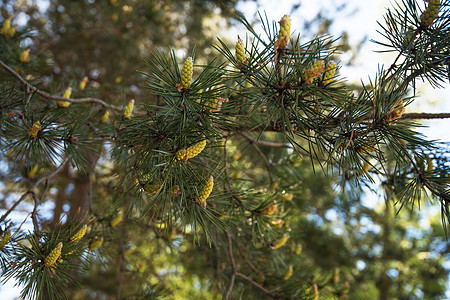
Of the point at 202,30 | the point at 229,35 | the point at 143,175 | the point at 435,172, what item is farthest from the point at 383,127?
the point at 229,35

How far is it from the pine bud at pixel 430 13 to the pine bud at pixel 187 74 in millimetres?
663

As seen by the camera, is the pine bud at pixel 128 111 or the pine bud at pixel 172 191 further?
the pine bud at pixel 128 111

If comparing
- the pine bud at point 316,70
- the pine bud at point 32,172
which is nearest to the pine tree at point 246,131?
the pine bud at point 316,70

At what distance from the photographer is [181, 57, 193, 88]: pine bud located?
0.83 metres

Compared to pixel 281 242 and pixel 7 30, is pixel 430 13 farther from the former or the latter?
pixel 7 30

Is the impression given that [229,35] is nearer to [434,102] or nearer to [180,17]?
[180,17]

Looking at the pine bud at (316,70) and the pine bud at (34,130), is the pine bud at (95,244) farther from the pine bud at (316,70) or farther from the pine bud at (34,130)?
the pine bud at (316,70)

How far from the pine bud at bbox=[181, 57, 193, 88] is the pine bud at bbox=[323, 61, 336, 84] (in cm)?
34

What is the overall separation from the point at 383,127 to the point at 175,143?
0.55m

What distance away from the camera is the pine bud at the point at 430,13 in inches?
35.1

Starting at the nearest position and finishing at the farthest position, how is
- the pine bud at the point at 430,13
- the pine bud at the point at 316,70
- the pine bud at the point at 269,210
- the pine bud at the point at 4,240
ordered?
the pine bud at the point at 316,70
the pine bud at the point at 430,13
the pine bud at the point at 4,240
the pine bud at the point at 269,210

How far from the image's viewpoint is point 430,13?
0.91 m

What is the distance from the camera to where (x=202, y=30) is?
2.92 meters

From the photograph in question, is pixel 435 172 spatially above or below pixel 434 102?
below
